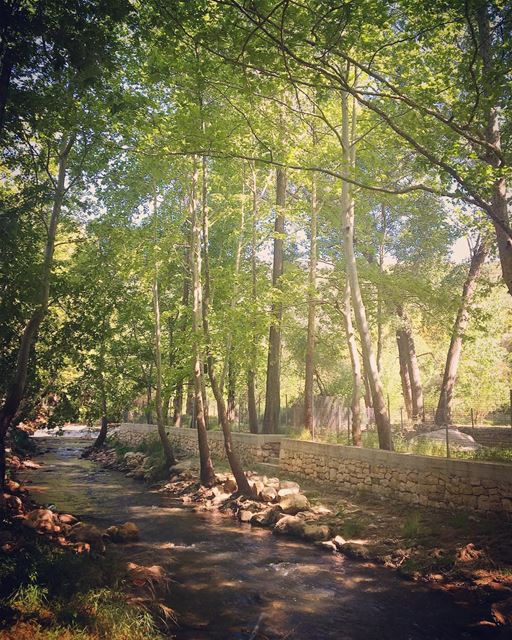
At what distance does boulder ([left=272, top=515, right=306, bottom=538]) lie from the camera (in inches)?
437

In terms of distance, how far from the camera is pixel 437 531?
30.8 ft

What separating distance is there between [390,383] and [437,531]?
3240 cm

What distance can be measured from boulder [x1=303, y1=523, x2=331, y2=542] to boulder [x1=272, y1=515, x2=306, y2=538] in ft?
0.59

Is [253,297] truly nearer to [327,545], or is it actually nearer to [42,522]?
[327,545]

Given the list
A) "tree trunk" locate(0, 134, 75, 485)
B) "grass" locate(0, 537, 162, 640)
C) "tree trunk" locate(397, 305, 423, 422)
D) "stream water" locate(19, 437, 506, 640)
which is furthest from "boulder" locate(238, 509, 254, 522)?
"tree trunk" locate(397, 305, 423, 422)

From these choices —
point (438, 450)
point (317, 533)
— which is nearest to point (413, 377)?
point (438, 450)

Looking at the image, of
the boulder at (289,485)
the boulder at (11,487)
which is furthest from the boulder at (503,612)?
the boulder at (11,487)

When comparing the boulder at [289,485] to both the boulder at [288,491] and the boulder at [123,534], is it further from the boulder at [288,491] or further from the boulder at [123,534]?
the boulder at [123,534]

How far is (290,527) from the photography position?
1130 centimetres

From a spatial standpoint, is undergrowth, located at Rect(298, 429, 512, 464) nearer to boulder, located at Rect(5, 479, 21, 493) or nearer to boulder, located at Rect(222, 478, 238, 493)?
boulder, located at Rect(222, 478, 238, 493)

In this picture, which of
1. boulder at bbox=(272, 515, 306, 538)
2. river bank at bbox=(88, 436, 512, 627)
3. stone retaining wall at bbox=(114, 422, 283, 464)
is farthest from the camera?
stone retaining wall at bbox=(114, 422, 283, 464)

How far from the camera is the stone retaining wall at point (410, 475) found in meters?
9.46

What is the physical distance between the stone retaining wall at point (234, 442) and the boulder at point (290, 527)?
6332mm

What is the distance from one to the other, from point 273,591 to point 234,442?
41.5 ft
